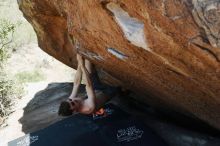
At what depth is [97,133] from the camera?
6516 millimetres

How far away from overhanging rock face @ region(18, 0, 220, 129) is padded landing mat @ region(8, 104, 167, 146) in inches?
24.3

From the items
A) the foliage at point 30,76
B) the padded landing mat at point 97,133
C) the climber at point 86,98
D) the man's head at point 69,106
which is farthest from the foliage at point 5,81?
the foliage at point 30,76

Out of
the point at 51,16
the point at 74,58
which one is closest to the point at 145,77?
the point at 51,16

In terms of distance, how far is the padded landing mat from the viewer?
6.30 metres

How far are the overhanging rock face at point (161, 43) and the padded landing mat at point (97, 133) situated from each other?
0.62m

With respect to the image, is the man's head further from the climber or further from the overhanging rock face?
the overhanging rock face

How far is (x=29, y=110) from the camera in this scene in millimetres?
9031

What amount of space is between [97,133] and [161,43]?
9.67 feet

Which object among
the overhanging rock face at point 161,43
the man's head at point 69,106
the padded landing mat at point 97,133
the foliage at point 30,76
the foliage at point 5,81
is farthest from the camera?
the foliage at point 30,76

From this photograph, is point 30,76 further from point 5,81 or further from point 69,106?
point 69,106

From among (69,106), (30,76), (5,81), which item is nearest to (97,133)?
(69,106)

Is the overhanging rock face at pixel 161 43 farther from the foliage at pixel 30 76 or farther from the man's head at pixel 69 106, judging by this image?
the foliage at pixel 30 76

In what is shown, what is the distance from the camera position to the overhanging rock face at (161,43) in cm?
338

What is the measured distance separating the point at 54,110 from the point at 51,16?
1.90 metres
